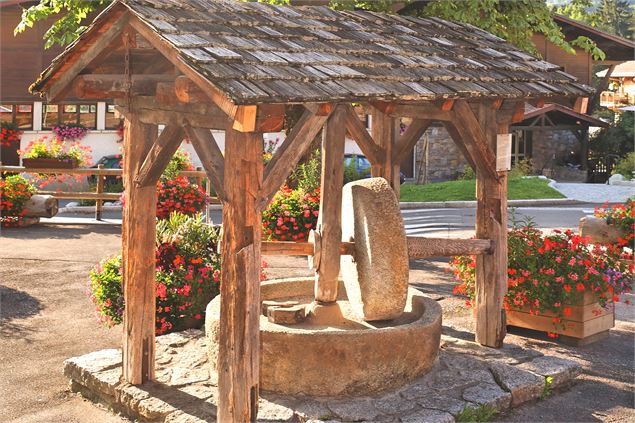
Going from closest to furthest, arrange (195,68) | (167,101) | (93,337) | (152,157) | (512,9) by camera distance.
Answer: (195,68)
(167,101)
(152,157)
(93,337)
(512,9)

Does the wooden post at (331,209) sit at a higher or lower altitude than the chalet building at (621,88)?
lower

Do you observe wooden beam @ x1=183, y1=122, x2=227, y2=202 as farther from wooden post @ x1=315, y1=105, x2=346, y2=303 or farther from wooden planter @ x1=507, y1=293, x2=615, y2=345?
wooden planter @ x1=507, y1=293, x2=615, y2=345

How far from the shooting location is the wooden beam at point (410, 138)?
32.1 ft

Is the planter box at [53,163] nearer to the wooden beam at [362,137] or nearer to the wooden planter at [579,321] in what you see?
the wooden beam at [362,137]

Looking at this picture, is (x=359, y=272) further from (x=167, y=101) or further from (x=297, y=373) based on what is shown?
(x=167, y=101)

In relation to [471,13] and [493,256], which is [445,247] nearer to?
[493,256]

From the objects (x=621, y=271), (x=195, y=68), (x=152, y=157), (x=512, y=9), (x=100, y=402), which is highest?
(x=512, y=9)

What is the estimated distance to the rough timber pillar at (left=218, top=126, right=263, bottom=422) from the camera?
6.28 meters

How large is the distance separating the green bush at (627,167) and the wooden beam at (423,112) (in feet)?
77.2

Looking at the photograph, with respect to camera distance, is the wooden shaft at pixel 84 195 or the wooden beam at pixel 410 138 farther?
the wooden shaft at pixel 84 195

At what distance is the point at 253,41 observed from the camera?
6801 millimetres

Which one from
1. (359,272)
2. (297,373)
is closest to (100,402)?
(297,373)

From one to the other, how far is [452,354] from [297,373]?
2.03m

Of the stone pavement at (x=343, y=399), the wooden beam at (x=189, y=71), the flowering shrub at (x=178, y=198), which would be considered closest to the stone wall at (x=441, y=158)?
the flowering shrub at (x=178, y=198)
